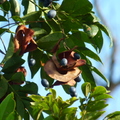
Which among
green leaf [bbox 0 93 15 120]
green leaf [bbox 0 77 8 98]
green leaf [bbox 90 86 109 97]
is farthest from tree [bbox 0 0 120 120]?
green leaf [bbox 0 93 15 120]

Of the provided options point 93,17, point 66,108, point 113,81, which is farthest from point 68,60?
point 113,81

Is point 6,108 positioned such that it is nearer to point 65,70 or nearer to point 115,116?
point 115,116

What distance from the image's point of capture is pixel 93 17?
1.19 metres

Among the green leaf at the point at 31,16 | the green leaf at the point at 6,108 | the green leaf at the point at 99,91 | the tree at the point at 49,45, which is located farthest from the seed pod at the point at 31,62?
the green leaf at the point at 6,108

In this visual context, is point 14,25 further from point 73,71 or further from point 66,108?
point 66,108

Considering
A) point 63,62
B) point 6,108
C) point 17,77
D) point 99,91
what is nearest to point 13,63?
point 17,77

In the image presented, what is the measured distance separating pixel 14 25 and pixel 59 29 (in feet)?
0.40

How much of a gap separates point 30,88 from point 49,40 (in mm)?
128

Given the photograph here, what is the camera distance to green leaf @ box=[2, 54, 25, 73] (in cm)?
117

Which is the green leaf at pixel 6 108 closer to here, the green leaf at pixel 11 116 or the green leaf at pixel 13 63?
the green leaf at pixel 11 116

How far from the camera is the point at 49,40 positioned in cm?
119

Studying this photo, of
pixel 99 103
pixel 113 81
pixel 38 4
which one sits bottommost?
pixel 113 81

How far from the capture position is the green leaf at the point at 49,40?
1.19m

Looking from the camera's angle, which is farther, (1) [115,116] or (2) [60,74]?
(2) [60,74]
